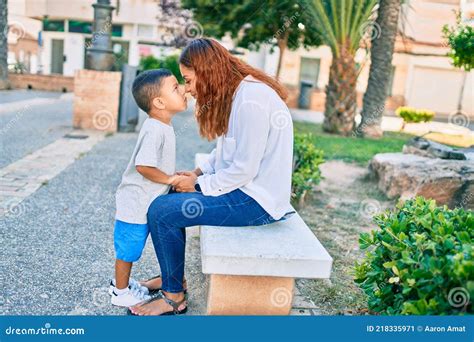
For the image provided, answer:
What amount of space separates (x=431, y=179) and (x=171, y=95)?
10.9 feet

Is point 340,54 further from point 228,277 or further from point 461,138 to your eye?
point 228,277

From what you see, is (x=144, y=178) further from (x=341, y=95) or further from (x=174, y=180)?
(x=341, y=95)

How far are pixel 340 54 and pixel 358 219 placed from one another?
6.36m

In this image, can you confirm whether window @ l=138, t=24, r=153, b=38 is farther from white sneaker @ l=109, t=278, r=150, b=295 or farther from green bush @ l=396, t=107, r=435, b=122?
white sneaker @ l=109, t=278, r=150, b=295

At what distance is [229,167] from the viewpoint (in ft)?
8.51

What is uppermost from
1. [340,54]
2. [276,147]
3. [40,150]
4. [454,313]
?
[340,54]

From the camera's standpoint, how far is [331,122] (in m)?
11.0

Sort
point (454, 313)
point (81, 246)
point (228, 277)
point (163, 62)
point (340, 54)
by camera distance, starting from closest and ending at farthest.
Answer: point (454, 313), point (228, 277), point (81, 246), point (340, 54), point (163, 62)

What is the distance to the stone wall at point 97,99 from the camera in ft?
28.9

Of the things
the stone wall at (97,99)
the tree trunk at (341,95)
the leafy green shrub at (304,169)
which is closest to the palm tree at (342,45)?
the tree trunk at (341,95)

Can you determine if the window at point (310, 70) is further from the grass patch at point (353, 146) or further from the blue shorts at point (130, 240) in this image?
the blue shorts at point (130, 240)

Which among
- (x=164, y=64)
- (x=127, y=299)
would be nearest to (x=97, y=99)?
(x=164, y=64)

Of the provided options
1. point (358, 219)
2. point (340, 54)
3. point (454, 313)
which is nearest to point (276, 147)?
point (454, 313)

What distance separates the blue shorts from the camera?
273 cm
